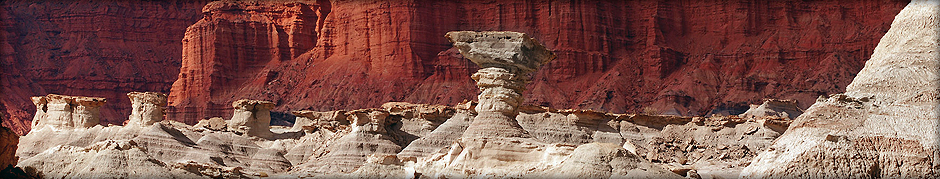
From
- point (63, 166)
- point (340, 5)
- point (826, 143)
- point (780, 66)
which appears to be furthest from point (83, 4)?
point (826, 143)

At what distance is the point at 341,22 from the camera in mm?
112250

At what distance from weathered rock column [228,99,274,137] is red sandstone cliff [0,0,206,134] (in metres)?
54.3

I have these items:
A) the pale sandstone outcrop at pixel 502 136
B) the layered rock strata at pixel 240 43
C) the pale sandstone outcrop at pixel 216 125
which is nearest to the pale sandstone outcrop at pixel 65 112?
the pale sandstone outcrop at pixel 216 125

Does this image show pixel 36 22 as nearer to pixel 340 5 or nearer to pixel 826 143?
pixel 340 5

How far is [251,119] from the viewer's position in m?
64.6

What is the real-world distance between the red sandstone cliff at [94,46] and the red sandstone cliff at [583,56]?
8396mm

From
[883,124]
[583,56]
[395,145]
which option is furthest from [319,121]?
[883,124]

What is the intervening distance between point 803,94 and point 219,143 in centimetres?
4787

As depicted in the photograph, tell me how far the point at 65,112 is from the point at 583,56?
173ft

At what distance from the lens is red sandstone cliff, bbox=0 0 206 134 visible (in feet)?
393

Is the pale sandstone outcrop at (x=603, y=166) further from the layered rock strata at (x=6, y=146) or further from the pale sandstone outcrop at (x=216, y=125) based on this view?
the pale sandstone outcrop at (x=216, y=125)

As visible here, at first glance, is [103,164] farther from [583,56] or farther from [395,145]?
[583,56]

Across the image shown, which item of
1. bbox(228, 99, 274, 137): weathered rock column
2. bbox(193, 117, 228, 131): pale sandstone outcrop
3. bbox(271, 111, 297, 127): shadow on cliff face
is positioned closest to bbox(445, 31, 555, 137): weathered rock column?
bbox(228, 99, 274, 137): weathered rock column

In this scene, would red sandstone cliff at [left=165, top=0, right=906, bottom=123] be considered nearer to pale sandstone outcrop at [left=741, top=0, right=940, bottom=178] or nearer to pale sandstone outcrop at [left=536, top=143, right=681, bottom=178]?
pale sandstone outcrop at [left=741, top=0, right=940, bottom=178]
